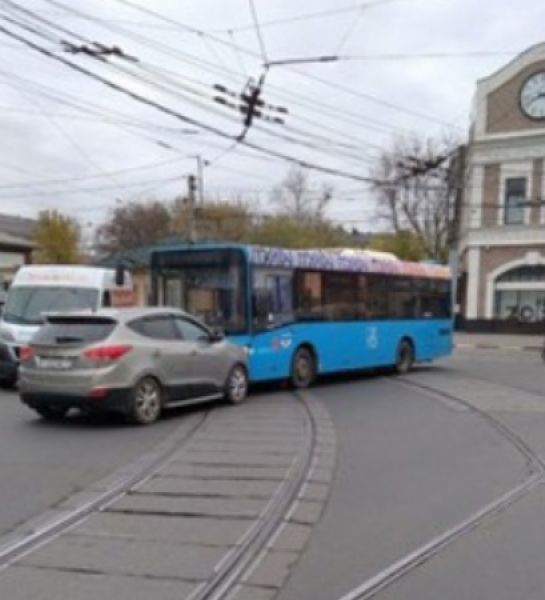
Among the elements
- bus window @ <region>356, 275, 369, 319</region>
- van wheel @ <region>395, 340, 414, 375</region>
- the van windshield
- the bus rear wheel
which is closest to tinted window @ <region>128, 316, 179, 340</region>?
the bus rear wheel

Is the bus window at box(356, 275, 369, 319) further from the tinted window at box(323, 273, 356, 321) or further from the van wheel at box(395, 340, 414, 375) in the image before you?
the van wheel at box(395, 340, 414, 375)

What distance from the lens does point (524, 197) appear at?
148 feet

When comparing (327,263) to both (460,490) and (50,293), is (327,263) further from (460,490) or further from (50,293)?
(460,490)

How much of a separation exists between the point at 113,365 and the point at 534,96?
38069 millimetres

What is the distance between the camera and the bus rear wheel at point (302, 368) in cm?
1728

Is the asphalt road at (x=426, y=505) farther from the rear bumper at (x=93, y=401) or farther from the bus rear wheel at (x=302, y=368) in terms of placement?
the rear bumper at (x=93, y=401)

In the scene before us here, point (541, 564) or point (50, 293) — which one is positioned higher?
point (50, 293)

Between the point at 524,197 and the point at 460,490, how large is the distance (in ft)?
129

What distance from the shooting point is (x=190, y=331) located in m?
13.5

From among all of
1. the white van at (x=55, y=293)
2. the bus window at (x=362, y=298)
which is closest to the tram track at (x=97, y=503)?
the white van at (x=55, y=293)

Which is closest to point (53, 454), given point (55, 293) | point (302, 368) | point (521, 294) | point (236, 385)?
point (236, 385)

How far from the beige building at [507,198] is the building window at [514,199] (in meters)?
0.05

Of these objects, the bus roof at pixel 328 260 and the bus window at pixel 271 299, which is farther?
the bus roof at pixel 328 260

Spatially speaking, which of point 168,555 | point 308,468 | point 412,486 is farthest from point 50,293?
point 168,555
